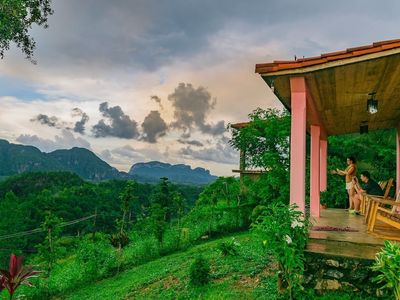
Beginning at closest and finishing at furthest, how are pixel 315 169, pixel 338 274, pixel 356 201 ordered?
pixel 338 274, pixel 315 169, pixel 356 201

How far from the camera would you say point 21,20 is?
27.3 ft

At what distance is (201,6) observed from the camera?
11.6 meters

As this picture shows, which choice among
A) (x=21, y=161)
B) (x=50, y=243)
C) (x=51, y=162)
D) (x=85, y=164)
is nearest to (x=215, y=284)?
(x=50, y=243)

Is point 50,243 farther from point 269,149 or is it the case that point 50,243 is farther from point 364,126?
point 364,126

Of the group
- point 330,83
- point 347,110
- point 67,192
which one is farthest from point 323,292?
point 67,192

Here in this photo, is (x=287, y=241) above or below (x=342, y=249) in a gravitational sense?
above

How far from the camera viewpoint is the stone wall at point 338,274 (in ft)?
15.6

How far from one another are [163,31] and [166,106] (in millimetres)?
5102

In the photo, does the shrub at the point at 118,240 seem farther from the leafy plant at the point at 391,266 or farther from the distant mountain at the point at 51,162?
the distant mountain at the point at 51,162

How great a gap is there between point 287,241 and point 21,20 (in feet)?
24.2

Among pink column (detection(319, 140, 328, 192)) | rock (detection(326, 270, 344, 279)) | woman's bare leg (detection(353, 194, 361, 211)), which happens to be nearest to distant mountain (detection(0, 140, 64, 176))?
pink column (detection(319, 140, 328, 192))

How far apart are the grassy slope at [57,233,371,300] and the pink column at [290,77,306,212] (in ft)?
3.66

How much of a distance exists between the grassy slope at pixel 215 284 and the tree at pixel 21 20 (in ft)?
19.3

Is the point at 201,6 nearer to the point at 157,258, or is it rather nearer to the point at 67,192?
the point at 157,258
